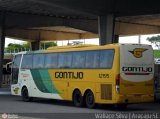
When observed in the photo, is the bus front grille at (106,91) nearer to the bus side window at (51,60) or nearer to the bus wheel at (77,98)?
the bus wheel at (77,98)

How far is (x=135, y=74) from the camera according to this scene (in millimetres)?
22422

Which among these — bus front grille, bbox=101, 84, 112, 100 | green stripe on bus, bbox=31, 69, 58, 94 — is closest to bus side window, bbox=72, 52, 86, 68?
bus front grille, bbox=101, 84, 112, 100

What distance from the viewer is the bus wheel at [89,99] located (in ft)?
76.6

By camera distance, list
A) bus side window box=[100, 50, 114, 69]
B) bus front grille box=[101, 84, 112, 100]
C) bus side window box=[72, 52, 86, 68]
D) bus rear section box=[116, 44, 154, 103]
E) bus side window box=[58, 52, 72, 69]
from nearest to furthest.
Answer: bus rear section box=[116, 44, 154, 103], bus front grille box=[101, 84, 112, 100], bus side window box=[100, 50, 114, 69], bus side window box=[72, 52, 86, 68], bus side window box=[58, 52, 72, 69]

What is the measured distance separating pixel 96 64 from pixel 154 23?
44.6 m

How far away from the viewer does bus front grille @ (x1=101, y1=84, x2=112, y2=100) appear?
22.3 metres

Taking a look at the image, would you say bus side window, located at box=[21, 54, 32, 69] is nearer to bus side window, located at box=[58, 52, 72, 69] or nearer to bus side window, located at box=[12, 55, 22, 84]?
bus side window, located at box=[12, 55, 22, 84]

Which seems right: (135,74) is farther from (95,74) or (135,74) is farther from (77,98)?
(77,98)

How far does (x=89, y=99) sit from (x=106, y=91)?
56.9 inches

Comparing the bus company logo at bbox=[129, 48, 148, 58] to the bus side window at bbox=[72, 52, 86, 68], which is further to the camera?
the bus side window at bbox=[72, 52, 86, 68]

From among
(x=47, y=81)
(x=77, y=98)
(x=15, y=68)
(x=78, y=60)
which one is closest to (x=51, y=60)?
(x=47, y=81)

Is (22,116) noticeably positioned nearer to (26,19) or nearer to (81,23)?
(26,19)

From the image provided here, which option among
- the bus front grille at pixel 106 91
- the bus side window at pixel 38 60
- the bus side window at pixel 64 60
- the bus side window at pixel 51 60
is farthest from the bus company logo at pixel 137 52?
the bus side window at pixel 38 60

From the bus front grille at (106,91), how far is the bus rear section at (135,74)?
0.50 metres
